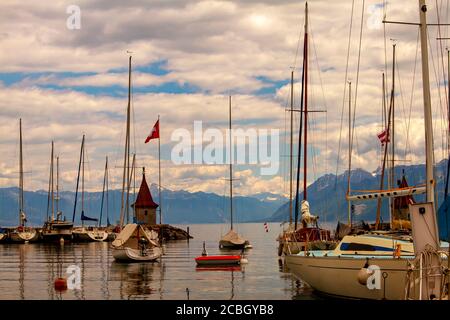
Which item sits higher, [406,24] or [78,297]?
[406,24]

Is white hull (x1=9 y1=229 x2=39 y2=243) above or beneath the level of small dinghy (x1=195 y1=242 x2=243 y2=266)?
beneath

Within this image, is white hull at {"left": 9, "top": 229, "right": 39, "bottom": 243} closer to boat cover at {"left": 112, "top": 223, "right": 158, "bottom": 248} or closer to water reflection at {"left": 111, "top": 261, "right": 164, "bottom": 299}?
boat cover at {"left": 112, "top": 223, "right": 158, "bottom": 248}

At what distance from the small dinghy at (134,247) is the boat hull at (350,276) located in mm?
33557

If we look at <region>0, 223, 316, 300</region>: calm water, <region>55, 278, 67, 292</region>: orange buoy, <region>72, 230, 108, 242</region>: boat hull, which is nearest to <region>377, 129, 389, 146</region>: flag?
<region>0, 223, 316, 300</region>: calm water

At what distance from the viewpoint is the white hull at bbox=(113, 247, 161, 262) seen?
7056 cm

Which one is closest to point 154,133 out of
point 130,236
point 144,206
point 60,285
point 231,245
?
point 130,236

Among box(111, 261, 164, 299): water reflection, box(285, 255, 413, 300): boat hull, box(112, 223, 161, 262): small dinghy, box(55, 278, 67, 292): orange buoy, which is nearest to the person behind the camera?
box(285, 255, 413, 300): boat hull

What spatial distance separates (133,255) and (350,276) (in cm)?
3990

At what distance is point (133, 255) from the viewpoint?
70.8m

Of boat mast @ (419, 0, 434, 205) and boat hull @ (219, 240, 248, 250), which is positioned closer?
boat mast @ (419, 0, 434, 205)

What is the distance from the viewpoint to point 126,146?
76750mm
